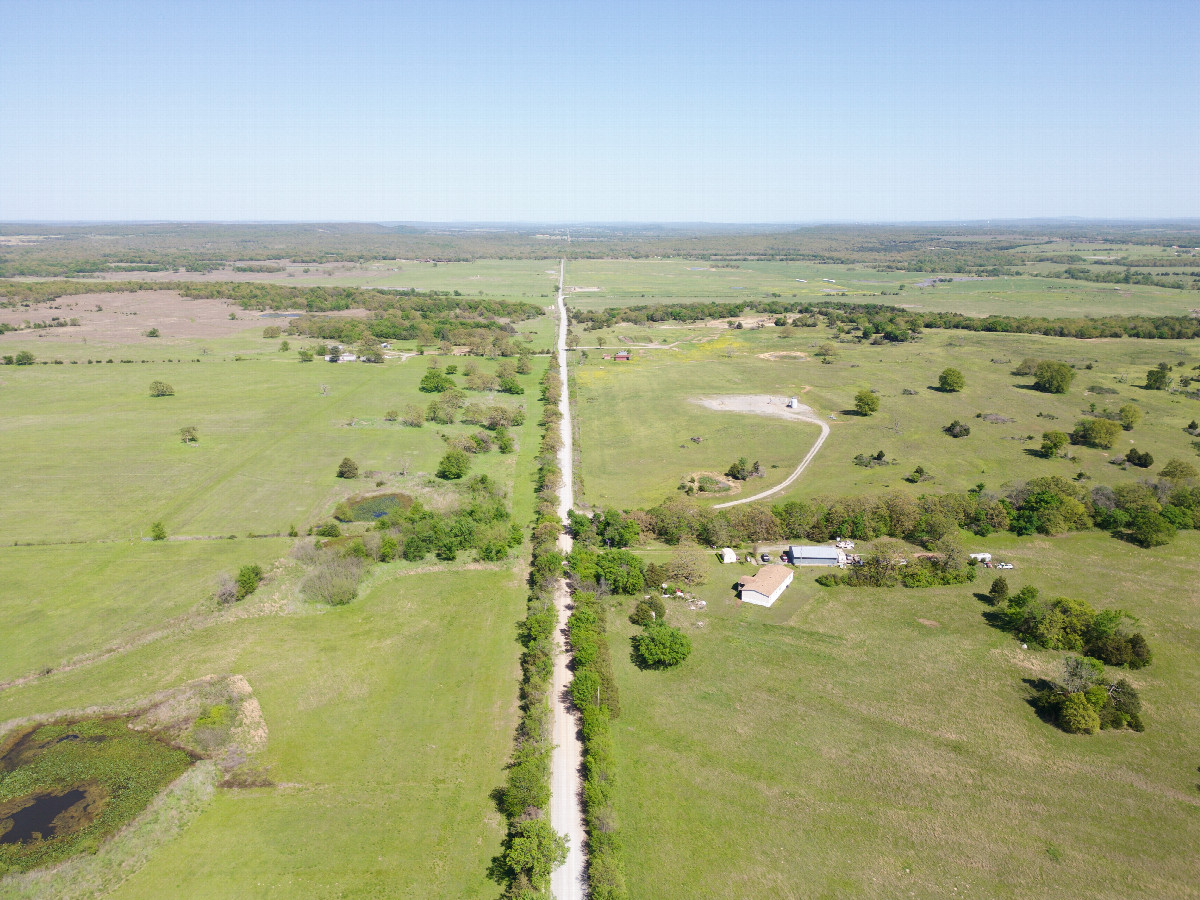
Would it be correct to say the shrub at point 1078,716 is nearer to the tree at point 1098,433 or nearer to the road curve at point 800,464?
the road curve at point 800,464

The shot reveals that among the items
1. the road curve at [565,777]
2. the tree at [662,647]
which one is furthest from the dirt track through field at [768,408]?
the road curve at [565,777]

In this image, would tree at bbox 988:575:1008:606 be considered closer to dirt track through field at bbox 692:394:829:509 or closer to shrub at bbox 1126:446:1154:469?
dirt track through field at bbox 692:394:829:509

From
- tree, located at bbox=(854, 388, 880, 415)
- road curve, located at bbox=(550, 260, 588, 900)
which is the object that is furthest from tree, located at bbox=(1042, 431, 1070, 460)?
road curve, located at bbox=(550, 260, 588, 900)

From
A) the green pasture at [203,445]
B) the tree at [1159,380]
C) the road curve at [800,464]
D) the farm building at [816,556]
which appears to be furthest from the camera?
the tree at [1159,380]

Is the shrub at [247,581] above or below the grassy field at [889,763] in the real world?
above

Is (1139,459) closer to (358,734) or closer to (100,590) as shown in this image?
(358,734)

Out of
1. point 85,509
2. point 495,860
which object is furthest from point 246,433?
point 495,860

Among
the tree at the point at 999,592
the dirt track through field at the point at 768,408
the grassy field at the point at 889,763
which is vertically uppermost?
the dirt track through field at the point at 768,408

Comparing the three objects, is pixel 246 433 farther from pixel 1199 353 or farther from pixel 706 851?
pixel 1199 353
